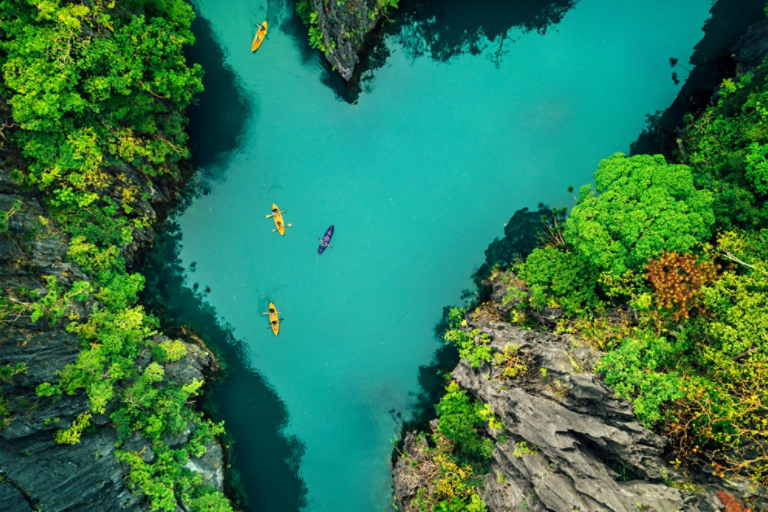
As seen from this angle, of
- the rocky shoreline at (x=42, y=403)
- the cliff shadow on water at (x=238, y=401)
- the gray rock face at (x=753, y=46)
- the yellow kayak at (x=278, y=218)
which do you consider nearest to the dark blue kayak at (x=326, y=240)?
the yellow kayak at (x=278, y=218)

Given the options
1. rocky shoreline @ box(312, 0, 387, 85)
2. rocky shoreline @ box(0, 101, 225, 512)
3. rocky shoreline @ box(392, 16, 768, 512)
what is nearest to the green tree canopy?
rocky shoreline @ box(392, 16, 768, 512)

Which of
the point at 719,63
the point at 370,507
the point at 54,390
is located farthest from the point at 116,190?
the point at 719,63

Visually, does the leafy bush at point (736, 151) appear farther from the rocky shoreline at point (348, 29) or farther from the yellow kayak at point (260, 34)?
the yellow kayak at point (260, 34)

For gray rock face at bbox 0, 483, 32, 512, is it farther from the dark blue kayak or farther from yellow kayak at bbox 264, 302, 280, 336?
the dark blue kayak

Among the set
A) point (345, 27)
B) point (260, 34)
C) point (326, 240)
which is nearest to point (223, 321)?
point (326, 240)

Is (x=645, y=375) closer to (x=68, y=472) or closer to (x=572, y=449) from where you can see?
(x=572, y=449)

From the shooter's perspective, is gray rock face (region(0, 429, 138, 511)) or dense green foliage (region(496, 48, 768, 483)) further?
gray rock face (region(0, 429, 138, 511))
